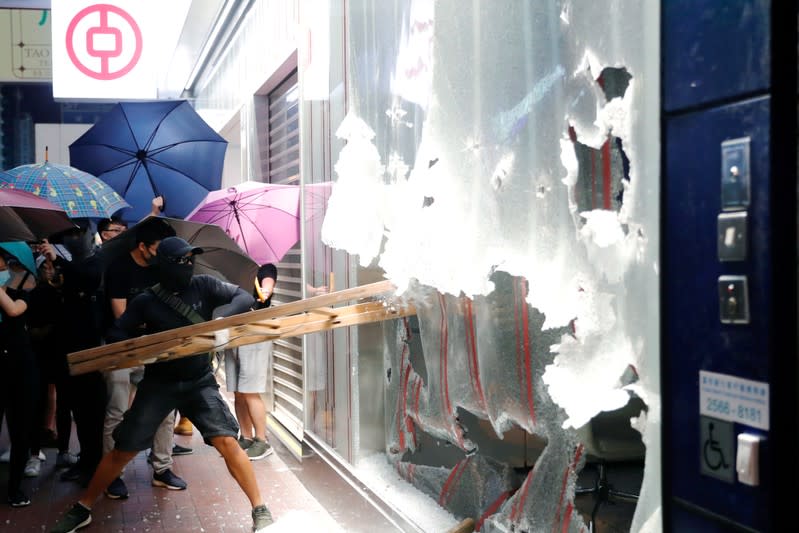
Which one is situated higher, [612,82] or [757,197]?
[612,82]

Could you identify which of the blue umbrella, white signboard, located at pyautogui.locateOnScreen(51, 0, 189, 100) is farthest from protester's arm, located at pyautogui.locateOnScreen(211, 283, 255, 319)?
white signboard, located at pyautogui.locateOnScreen(51, 0, 189, 100)

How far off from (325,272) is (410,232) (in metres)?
2.21

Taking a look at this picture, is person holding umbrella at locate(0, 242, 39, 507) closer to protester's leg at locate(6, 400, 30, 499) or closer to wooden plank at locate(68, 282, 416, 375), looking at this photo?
protester's leg at locate(6, 400, 30, 499)

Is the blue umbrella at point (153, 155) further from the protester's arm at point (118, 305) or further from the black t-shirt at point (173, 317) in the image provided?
the black t-shirt at point (173, 317)

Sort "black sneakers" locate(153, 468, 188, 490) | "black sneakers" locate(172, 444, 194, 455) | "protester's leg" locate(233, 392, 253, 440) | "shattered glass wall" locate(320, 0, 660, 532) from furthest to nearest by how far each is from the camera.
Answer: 1. "black sneakers" locate(172, 444, 194, 455)
2. "protester's leg" locate(233, 392, 253, 440)
3. "black sneakers" locate(153, 468, 188, 490)
4. "shattered glass wall" locate(320, 0, 660, 532)

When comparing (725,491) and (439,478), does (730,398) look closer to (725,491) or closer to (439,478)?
(725,491)

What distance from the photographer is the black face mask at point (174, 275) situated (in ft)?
16.1

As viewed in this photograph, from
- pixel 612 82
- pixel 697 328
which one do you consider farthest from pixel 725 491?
pixel 612 82

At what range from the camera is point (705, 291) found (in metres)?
2.03

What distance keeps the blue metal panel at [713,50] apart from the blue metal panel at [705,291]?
45mm

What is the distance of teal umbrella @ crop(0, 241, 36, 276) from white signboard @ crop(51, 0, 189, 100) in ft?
13.6

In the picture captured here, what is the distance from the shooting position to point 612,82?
2518 mm

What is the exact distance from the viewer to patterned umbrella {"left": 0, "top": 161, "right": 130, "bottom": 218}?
21.9 ft

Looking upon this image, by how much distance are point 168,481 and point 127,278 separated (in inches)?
57.1
